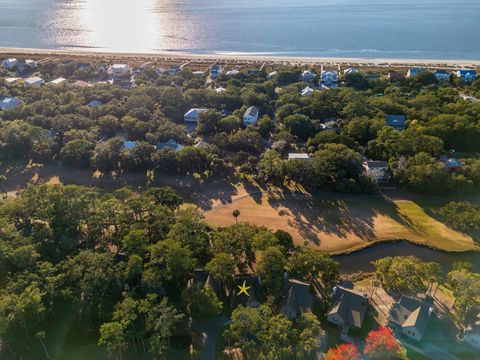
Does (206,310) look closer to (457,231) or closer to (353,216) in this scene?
(353,216)

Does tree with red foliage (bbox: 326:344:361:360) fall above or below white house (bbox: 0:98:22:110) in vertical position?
below

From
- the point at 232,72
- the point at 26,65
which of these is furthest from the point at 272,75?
the point at 26,65

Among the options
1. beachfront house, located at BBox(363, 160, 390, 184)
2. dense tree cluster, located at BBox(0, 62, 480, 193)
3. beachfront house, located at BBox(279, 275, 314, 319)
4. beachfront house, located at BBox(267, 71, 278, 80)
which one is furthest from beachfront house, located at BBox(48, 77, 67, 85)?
beachfront house, located at BBox(279, 275, 314, 319)

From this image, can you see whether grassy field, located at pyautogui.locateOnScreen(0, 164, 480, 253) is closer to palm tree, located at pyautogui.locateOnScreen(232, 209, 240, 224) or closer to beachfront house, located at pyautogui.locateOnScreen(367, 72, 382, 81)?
palm tree, located at pyautogui.locateOnScreen(232, 209, 240, 224)

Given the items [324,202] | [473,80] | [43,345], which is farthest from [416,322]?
[473,80]

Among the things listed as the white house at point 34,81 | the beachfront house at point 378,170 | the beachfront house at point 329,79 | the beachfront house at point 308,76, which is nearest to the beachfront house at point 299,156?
the beachfront house at point 378,170
